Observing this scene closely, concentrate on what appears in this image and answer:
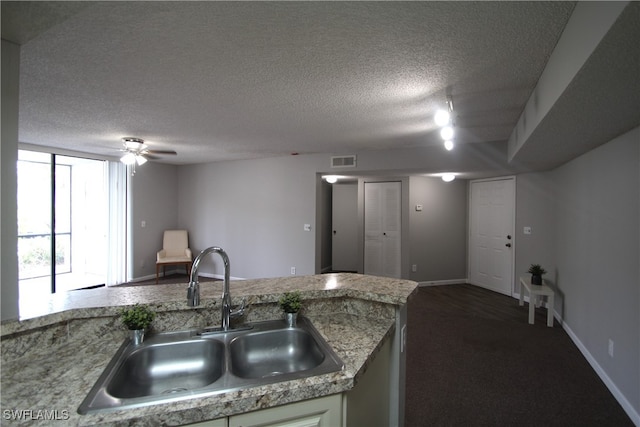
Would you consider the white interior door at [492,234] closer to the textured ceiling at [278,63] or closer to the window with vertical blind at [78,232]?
the textured ceiling at [278,63]

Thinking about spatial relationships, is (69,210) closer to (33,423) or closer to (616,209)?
(33,423)

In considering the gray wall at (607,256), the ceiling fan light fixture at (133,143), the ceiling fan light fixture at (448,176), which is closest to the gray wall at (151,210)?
the ceiling fan light fixture at (133,143)

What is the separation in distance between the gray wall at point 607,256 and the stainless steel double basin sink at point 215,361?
7.90 ft

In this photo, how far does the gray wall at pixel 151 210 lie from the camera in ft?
18.5

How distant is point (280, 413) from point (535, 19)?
2.04 meters

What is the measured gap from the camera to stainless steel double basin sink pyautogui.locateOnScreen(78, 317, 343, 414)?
1.07 meters

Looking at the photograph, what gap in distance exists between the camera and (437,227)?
223 inches

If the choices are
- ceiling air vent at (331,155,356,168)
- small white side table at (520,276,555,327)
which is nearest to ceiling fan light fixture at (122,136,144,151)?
ceiling air vent at (331,155,356,168)

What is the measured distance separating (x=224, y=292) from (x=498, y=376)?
2.56 m

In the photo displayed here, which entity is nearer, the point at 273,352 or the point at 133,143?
the point at 273,352

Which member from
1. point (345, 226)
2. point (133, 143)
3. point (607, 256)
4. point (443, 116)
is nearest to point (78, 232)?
point (133, 143)
